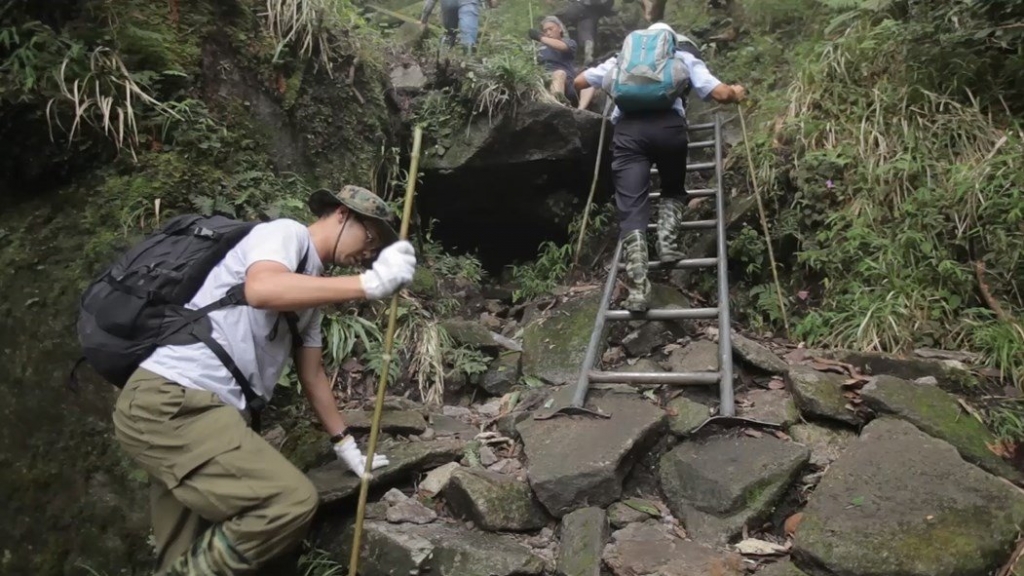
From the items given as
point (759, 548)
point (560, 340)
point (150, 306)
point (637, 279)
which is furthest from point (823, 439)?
point (150, 306)

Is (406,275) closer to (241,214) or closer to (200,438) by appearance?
(200,438)

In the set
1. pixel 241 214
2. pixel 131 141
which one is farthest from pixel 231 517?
pixel 131 141

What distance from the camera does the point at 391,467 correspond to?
3326 mm

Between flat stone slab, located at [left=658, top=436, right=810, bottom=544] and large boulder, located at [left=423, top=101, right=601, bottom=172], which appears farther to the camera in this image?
large boulder, located at [left=423, top=101, right=601, bottom=172]

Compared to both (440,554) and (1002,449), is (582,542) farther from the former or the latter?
(1002,449)

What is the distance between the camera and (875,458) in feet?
10.1

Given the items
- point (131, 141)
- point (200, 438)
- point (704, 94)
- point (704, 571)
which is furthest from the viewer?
point (704, 94)

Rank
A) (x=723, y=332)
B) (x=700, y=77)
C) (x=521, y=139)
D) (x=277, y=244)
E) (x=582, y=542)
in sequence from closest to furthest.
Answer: (x=277, y=244), (x=582, y=542), (x=723, y=332), (x=700, y=77), (x=521, y=139)

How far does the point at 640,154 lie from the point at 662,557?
2.87m

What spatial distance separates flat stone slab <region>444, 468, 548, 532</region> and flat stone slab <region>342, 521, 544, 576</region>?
0.08 m

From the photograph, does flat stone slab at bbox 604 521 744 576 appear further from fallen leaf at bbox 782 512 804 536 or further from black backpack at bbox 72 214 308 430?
black backpack at bbox 72 214 308 430

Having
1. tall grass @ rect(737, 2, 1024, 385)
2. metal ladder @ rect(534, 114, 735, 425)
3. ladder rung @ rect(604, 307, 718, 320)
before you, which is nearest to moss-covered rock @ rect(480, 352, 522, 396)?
metal ladder @ rect(534, 114, 735, 425)

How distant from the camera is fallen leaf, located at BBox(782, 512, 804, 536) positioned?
114 inches

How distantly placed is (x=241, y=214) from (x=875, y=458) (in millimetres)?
3786
